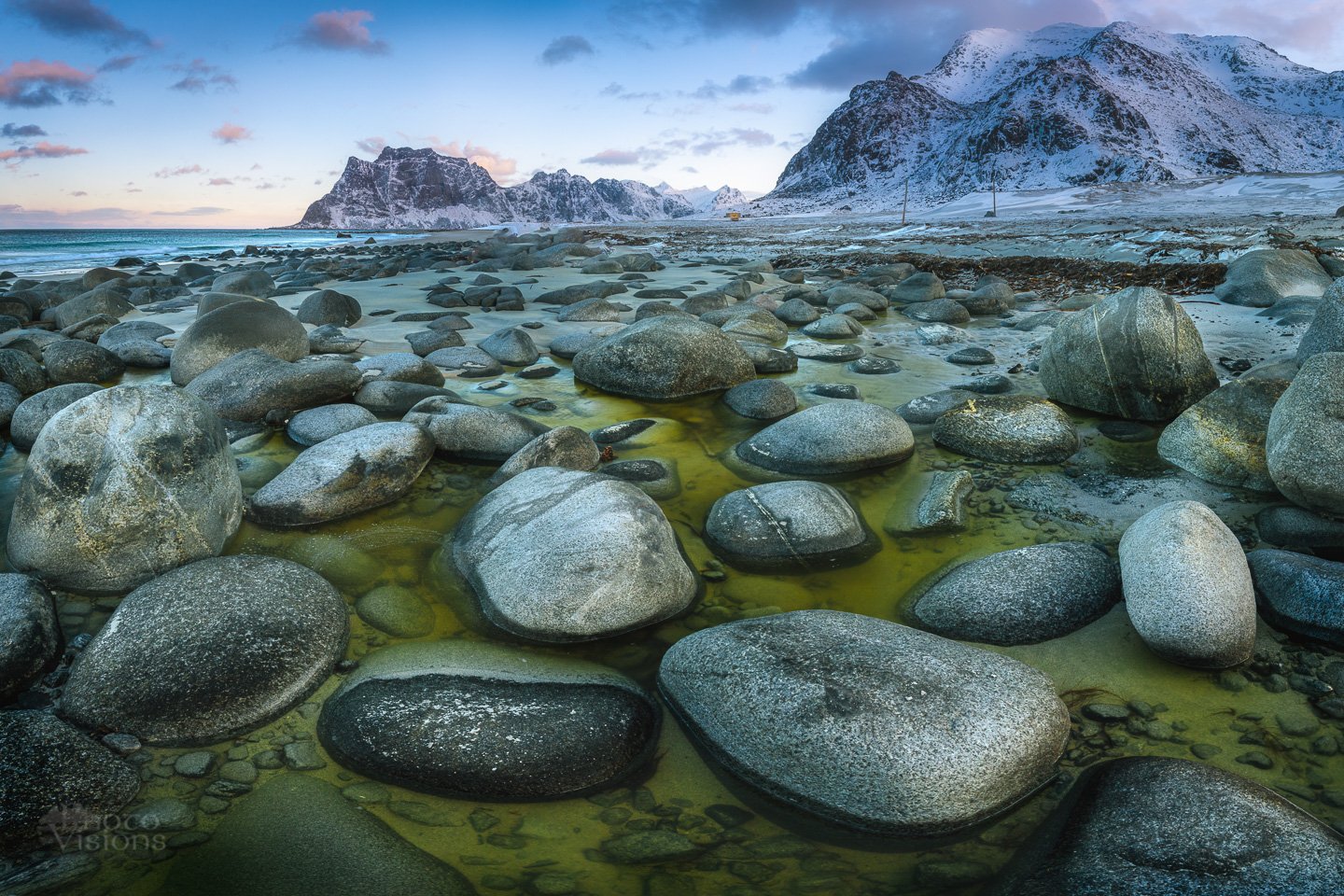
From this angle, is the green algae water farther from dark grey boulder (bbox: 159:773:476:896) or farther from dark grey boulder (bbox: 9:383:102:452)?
dark grey boulder (bbox: 9:383:102:452)

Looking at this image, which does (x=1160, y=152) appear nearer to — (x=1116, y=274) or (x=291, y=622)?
(x=1116, y=274)

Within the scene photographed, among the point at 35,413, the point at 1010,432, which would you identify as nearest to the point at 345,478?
the point at 35,413

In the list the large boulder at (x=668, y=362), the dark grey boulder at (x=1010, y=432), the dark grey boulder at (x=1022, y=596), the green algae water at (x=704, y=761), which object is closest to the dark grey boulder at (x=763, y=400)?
the large boulder at (x=668, y=362)

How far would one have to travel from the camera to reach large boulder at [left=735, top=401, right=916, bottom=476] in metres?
3.83

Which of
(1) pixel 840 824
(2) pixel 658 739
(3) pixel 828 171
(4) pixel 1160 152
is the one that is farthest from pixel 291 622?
(3) pixel 828 171

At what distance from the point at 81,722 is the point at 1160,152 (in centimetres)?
8929

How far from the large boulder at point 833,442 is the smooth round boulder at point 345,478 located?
1885 millimetres

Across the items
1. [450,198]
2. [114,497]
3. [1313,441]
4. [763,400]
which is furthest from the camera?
[450,198]

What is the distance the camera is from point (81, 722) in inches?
79.1

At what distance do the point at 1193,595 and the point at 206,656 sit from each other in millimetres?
3154

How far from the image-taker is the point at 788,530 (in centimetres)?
303

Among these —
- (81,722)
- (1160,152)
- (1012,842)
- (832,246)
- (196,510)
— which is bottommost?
(1012,842)

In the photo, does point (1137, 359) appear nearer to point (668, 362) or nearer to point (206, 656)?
point (668, 362)

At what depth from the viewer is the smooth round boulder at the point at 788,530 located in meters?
2.98
